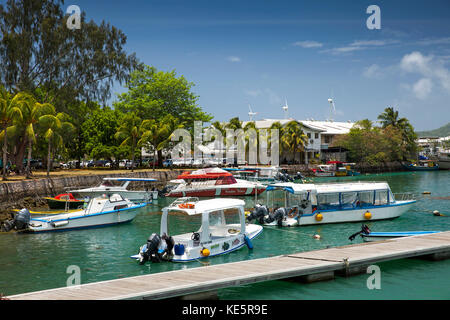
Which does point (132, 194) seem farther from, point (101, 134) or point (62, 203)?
point (101, 134)

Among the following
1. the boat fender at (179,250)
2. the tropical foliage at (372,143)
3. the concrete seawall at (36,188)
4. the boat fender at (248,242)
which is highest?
the tropical foliage at (372,143)

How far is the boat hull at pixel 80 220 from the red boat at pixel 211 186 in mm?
17556

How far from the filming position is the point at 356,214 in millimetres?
31453

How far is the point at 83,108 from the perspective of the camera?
73.5 m

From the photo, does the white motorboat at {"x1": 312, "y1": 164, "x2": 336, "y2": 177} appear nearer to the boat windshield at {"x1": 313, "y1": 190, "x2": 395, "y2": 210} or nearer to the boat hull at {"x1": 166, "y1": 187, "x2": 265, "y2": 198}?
the boat hull at {"x1": 166, "y1": 187, "x2": 265, "y2": 198}

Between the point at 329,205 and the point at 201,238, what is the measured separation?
1383 cm

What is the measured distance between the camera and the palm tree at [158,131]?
2653 inches

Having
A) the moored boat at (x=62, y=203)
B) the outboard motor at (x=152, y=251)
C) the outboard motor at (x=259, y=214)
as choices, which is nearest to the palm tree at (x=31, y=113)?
the moored boat at (x=62, y=203)

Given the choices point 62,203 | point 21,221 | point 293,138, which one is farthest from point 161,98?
point 21,221

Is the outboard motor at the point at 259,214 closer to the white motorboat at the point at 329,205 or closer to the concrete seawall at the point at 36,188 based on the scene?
the white motorboat at the point at 329,205

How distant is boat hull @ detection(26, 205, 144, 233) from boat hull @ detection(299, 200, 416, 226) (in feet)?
44.1

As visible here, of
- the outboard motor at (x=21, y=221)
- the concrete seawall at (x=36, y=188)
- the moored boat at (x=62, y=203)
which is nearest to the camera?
the outboard motor at (x=21, y=221)

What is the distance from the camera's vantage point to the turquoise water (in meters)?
15.8
